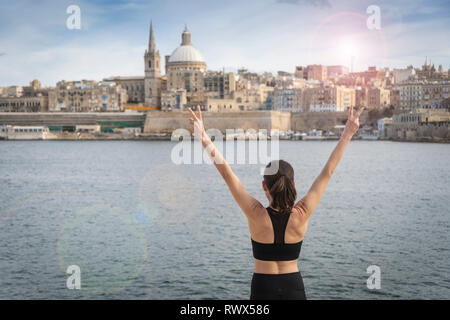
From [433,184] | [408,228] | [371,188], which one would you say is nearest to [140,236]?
[408,228]

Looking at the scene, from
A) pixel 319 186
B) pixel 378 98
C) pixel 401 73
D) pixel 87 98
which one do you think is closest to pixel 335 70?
pixel 401 73

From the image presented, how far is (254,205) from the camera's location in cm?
187

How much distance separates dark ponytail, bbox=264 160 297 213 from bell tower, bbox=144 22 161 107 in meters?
73.7

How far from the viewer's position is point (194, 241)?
10836mm

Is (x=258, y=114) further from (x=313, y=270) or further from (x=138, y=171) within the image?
(x=313, y=270)

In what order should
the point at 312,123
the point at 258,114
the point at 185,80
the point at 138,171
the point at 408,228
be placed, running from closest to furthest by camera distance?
the point at 408,228, the point at 138,171, the point at 258,114, the point at 312,123, the point at 185,80

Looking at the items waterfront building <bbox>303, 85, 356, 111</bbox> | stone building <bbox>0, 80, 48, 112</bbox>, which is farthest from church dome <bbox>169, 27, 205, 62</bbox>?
stone building <bbox>0, 80, 48, 112</bbox>

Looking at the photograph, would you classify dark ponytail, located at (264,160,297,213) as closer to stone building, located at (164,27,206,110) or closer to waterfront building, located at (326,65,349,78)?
stone building, located at (164,27,206,110)

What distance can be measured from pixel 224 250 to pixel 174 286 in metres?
2.19

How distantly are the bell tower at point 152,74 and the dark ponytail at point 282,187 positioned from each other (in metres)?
73.7

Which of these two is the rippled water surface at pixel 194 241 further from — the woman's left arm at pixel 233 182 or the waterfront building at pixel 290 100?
the waterfront building at pixel 290 100

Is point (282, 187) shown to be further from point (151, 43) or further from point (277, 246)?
point (151, 43)

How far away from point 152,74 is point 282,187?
2968 inches

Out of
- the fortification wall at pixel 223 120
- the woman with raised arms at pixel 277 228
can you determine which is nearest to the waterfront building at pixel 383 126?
the fortification wall at pixel 223 120
